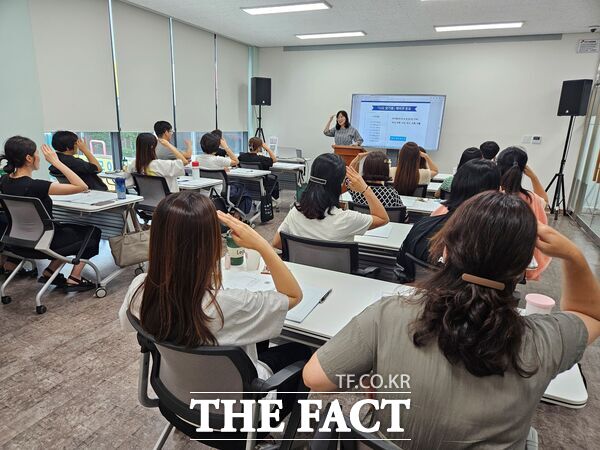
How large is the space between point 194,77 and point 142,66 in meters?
1.27

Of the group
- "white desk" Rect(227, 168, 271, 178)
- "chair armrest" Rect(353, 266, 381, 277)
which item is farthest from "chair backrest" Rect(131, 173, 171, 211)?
"chair armrest" Rect(353, 266, 381, 277)

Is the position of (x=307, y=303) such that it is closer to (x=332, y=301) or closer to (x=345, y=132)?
(x=332, y=301)

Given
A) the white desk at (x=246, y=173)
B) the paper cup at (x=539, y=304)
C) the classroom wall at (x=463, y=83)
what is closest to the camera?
the paper cup at (x=539, y=304)

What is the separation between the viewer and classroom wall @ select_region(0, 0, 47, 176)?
14.4 feet

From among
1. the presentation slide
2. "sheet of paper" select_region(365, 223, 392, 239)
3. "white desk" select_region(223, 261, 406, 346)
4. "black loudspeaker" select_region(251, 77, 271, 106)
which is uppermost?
"black loudspeaker" select_region(251, 77, 271, 106)

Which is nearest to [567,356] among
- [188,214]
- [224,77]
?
[188,214]

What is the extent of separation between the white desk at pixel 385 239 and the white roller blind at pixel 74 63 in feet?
14.5

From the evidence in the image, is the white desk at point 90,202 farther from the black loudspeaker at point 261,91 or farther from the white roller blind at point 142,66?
the black loudspeaker at point 261,91

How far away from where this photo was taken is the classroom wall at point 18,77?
14.4ft

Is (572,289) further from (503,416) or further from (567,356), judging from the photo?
(503,416)

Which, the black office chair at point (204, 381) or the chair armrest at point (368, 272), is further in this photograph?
the chair armrest at point (368, 272)

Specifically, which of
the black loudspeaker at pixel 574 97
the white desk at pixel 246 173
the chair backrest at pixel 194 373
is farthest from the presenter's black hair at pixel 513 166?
the black loudspeaker at pixel 574 97

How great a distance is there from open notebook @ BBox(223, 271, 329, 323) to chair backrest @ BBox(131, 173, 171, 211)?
2.27 meters

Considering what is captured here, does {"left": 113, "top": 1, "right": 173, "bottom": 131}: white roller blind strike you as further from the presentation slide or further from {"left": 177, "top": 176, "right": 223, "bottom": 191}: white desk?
the presentation slide
